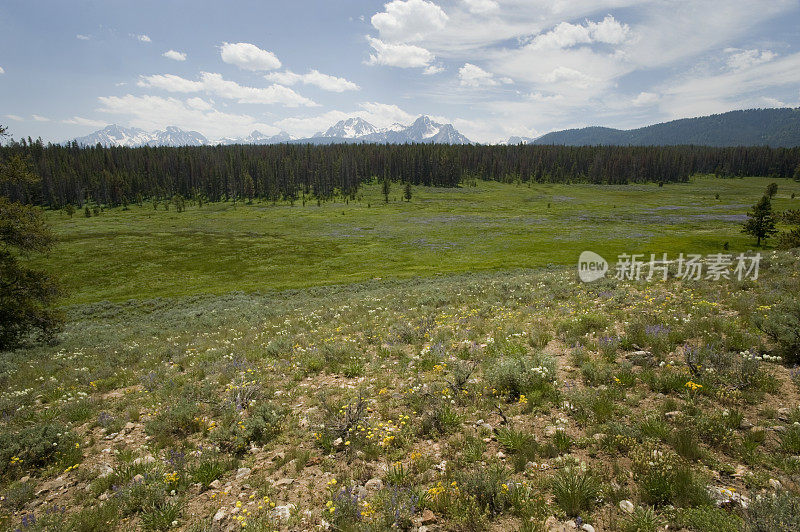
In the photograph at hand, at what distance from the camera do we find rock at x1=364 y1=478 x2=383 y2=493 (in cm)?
562

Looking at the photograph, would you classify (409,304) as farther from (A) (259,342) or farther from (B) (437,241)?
(B) (437,241)

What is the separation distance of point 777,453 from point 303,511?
24.0 feet

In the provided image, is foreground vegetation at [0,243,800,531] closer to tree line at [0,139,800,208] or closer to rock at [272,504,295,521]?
rock at [272,504,295,521]

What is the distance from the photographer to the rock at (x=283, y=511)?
522 cm

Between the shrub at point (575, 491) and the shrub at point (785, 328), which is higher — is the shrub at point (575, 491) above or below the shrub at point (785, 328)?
below

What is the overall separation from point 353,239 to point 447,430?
6828 cm

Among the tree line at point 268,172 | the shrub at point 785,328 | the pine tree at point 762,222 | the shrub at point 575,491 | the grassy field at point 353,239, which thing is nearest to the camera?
the shrub at point 575,491

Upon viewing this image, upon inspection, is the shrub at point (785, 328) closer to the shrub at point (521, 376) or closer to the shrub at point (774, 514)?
the shrub at point (521, 376)

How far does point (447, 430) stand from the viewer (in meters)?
6.90

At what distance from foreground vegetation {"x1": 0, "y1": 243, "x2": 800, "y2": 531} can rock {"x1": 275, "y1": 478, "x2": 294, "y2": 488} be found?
49 mm

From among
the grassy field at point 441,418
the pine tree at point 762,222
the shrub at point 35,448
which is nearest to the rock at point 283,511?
the grassy field at point 441,418

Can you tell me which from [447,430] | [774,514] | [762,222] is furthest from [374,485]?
[762,222]

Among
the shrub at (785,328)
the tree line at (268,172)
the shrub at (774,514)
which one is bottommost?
the shrub at (774,514)

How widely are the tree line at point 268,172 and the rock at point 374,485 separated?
462ft
